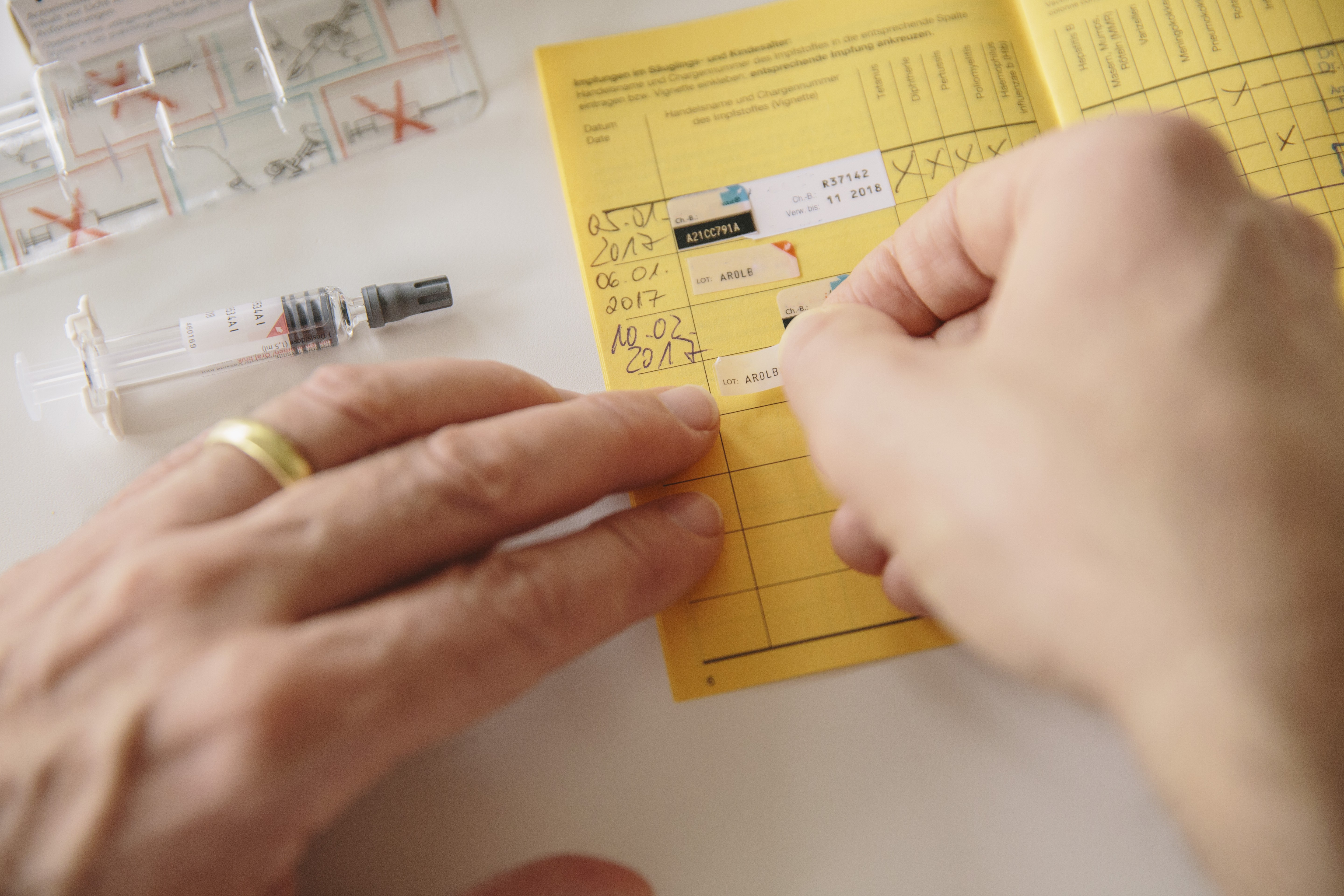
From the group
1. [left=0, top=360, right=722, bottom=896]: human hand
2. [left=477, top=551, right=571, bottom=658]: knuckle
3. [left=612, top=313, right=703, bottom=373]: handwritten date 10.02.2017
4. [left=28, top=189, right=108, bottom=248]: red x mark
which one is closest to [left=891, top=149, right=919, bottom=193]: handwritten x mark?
[left=612, top=313, right=703, bottom=373]: handwritten date 10.02.2017

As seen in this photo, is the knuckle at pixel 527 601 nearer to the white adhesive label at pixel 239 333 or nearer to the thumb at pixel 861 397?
the thumb at pixel 861 397

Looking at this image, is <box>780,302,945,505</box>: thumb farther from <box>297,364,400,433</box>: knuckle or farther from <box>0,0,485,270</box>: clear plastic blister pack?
<box>0,0,485,270</box>: clear plastic blister pack

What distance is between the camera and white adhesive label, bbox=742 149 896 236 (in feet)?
2.25

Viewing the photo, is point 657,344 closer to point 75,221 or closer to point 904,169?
point 904,169

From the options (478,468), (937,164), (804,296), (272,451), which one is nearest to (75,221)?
(272,451)

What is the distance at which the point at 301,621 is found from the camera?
1.36ft

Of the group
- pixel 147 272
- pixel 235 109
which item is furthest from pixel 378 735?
pixel 235 109

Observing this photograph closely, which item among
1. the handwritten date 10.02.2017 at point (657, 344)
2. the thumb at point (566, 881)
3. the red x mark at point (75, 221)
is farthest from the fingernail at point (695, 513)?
the red x mark at point (75, 221)

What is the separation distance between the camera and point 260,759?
1.23 feet

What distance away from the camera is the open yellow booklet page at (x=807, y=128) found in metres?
0.66

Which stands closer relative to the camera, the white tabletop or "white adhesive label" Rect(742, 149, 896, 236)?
the white tabletop

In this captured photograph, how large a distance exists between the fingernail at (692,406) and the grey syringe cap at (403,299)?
22 cm

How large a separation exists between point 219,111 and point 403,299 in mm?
301

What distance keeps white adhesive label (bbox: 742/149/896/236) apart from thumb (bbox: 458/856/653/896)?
0.52 meters
